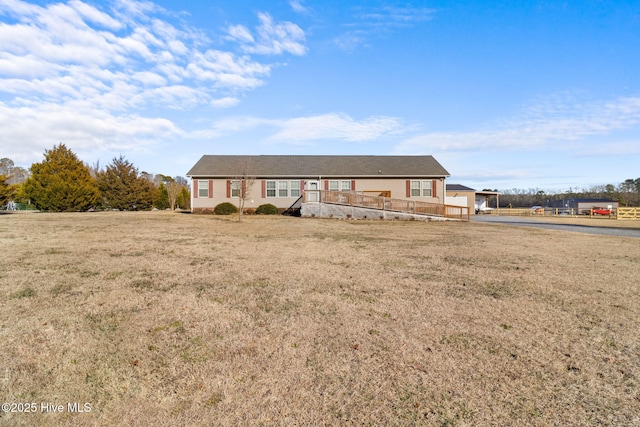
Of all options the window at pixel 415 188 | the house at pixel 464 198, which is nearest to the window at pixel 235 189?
the window at pixel 415 188

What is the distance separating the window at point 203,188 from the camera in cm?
2731

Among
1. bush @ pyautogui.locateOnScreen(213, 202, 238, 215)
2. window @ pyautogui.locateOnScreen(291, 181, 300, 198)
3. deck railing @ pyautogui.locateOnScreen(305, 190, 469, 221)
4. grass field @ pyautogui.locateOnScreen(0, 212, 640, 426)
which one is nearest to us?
grass field @ pyautogui.locateOnScreen(0, 212, 640, 426)

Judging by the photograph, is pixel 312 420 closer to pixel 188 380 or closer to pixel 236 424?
pixel 236 424

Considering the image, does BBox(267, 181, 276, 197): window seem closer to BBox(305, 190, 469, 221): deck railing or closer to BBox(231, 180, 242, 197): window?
BBox(231, 180, 242, 197): window

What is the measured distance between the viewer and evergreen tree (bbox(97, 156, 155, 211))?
103 ft

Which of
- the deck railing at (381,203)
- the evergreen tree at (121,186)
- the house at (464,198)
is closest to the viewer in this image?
the deck railing at (381,203)

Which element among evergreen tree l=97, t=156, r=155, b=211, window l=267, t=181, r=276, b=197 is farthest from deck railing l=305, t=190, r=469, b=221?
evergreen tree l=97, t=156, r=155, b=211

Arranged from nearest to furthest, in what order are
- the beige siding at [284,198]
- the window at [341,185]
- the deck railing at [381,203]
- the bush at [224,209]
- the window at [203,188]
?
the deck railing at [381,203], the bush at [224,209], the beige siding at [284,198], the window at [203,188], the window at [341,185]

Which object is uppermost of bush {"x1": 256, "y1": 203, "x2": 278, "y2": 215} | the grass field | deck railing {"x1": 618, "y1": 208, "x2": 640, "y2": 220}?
bush {"x1": 256, "y1": 203, "x2": 278, "y2": 215}

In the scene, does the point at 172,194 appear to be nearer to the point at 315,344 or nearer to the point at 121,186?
the point at 121,186

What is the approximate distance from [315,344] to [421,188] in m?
25.6

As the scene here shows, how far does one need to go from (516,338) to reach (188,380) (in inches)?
129

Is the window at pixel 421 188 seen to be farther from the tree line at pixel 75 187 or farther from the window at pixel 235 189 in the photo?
the tree line at pixel 75 187

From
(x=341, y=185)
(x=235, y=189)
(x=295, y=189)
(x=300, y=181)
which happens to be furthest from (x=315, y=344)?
(x=235, y=189)
